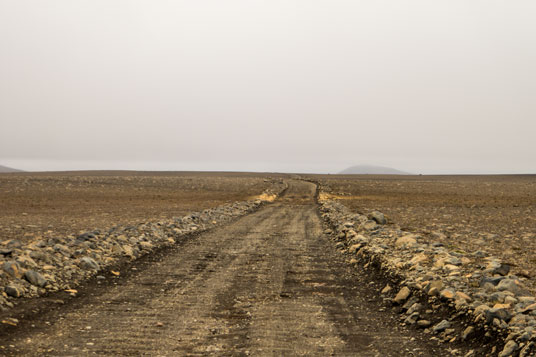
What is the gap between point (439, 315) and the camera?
7.72 m

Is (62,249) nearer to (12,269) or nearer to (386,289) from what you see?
(12,269)

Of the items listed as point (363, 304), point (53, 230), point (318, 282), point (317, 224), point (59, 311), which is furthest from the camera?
point (317, 224)

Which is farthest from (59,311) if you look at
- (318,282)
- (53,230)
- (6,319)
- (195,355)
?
(53,230)

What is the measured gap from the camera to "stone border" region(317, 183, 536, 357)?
20.7ft

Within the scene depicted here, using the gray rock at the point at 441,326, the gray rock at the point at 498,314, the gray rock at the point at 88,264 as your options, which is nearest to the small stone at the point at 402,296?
the gray rock at the point at 441,326

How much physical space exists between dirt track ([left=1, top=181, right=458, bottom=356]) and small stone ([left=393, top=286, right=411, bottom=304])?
0.49m

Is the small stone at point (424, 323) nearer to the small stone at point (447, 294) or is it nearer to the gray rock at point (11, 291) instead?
the small stone at point (447, 294)

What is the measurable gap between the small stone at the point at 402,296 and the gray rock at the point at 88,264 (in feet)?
25.3

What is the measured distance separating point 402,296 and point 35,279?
8050 mm

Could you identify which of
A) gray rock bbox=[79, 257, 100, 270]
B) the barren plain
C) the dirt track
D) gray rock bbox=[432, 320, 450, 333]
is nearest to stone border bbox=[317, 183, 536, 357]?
gray rock bbox=[432, 320, 450, 333]

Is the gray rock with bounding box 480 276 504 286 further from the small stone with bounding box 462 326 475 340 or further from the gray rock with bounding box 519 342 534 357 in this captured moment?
the gray rock with bounding box 519 342 534 357

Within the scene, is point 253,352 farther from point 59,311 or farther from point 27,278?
point 27,278

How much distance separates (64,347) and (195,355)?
2025 millimetres

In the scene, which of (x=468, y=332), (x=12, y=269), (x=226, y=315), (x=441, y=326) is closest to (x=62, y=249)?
(x=12, y=269)
